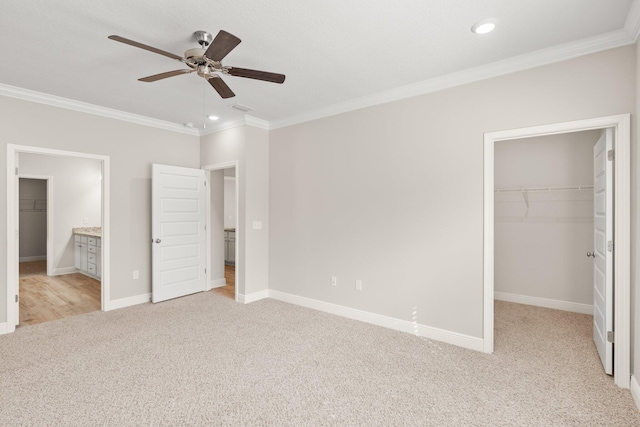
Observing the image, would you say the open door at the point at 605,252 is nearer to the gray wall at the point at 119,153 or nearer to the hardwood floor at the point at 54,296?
the gray wall at the point at 119,153

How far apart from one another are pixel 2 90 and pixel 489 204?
512cm

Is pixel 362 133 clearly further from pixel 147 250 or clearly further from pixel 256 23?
pixel 147 250

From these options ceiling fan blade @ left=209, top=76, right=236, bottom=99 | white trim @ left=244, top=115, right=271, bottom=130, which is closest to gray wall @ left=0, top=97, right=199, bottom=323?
white trim @ left=244, top=115, right=271, bottom=130

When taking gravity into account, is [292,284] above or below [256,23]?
below

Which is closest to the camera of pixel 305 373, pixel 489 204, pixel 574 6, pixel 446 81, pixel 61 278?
pixel 574 6

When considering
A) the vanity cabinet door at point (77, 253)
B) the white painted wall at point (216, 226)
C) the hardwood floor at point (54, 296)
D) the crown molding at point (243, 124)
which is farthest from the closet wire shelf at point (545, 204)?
the vanity cabinet door at point (77, 253)

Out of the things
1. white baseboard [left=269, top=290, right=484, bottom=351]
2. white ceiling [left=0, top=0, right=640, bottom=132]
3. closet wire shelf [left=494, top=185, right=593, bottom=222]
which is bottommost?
white baseboard [left=269, top=290, right=484, bottom=351]

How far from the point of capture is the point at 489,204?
9.67ft

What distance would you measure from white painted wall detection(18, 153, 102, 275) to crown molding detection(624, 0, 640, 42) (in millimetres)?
7516

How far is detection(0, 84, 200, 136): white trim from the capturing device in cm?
345

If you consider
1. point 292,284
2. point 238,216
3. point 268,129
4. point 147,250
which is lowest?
point 292,284

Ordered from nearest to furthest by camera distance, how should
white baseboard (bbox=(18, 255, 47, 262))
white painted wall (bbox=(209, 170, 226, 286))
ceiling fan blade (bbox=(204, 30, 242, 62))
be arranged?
ceiling fan blade (bbox=(204, 30, 242, 62)) → white painted wall (bbox=(209, 170, 226, 286)) → white baseboard (bbox=(18, 255, 47, 262))

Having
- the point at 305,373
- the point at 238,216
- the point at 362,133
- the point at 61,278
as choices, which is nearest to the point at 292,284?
the point at 238,216

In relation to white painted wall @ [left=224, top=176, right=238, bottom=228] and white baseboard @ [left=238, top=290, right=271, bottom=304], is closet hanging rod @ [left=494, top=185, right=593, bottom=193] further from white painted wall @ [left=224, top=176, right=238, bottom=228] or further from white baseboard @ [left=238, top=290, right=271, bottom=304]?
white painted wall @ [left=224, top=176, right=238, bottom=228]
